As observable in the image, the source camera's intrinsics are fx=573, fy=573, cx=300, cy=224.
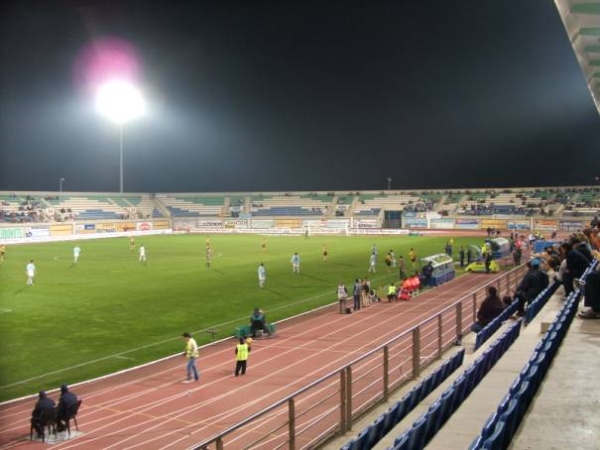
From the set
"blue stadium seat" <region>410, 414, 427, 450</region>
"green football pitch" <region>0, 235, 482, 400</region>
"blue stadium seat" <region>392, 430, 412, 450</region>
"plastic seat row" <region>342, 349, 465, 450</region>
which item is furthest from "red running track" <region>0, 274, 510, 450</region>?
"blue stadium seat" <region>392, 430, 412, 450</region>

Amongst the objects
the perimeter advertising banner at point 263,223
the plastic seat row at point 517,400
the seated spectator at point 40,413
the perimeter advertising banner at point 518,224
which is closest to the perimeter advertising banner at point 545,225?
the perimeter advertising banner at point 518,224

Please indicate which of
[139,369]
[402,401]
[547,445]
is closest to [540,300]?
[402,401]

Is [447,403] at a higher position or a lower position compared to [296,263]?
higher

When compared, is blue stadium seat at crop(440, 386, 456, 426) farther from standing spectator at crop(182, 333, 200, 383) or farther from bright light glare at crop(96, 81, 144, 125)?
bright light glare at crop(96, 81, 144, 125)

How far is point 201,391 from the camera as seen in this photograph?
1295cm

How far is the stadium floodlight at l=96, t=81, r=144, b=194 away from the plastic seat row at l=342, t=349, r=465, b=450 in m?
74.2

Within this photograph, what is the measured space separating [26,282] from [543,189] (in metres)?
72.9

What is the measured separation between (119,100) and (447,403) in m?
77.9

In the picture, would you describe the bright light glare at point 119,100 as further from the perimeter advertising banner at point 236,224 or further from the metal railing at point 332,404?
the metal railing at point 332,404

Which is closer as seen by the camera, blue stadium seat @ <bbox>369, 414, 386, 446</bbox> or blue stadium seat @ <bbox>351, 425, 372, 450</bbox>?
blue stadium seat @ <bbox>351, 425, 372, 450</bbox>

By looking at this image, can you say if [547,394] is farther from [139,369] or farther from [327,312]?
[327,312]

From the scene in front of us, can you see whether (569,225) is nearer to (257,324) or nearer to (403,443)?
(257,324)

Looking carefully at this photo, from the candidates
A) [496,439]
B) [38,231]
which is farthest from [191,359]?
[38,231]

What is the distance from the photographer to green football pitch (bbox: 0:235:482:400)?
15.7m
